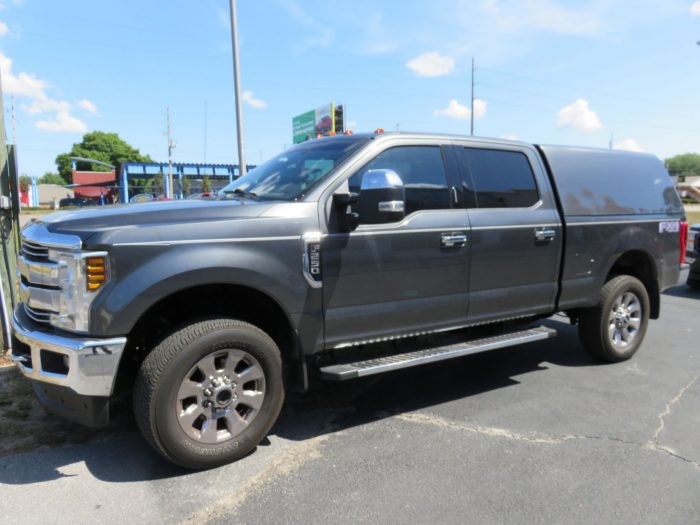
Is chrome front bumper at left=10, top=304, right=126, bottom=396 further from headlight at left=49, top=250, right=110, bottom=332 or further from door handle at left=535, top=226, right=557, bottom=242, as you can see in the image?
door handle at left=535, top=226, right=557, bottom=242

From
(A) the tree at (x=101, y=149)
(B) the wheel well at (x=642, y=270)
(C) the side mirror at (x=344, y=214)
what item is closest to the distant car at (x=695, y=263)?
(B) the wheel well at (x=642, y=270)

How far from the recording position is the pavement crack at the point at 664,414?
3570mm

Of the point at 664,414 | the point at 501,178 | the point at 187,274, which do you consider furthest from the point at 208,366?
the point at 664,414

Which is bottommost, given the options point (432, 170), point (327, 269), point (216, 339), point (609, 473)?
point (609, 473)

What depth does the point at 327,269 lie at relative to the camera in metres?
3.41

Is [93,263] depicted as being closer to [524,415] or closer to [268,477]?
[268,477]

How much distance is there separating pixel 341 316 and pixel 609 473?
1.88 metres

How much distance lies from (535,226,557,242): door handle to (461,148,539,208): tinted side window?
10.2 inches

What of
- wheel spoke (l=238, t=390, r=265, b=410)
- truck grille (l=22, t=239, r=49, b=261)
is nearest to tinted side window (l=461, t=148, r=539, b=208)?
wheel spoke (l=238, t=390, r=265, b=410)

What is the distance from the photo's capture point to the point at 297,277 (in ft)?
10.9

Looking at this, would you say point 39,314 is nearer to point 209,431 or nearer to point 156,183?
point 209,431

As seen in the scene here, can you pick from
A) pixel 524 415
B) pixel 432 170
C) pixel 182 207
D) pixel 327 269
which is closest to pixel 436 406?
pixel 524 415

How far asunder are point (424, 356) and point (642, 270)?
10.3 feet

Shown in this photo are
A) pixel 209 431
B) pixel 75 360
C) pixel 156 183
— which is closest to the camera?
pixel 75 360
